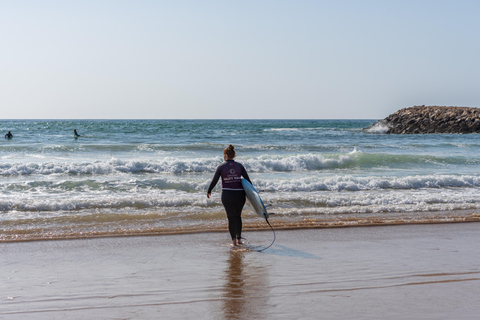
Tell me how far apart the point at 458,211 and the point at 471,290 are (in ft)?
18.2

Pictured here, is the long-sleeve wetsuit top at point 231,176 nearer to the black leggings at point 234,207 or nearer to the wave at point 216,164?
the black leggings at point 234,207

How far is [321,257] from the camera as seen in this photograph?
5781 millimetres

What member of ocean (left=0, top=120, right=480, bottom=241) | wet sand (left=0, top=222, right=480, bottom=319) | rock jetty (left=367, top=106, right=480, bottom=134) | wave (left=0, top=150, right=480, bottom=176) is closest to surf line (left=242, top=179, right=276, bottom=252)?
wet sand (left=0, top=222, right=480, bottom=319)

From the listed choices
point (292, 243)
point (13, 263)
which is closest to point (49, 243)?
point (13, 263)

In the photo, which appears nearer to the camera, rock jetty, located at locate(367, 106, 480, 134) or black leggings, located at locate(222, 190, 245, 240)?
black leggings, located at locate(222, 190, 245, 240)

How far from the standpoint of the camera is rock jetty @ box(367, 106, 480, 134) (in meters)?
40.6

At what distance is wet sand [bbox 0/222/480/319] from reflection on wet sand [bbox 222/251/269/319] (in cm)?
1

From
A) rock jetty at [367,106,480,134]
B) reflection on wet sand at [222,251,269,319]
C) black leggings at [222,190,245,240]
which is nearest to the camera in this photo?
reflection on wet sand at [222,251,269,319]

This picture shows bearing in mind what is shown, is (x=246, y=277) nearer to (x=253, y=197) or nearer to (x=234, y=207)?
(x=234, y=207)

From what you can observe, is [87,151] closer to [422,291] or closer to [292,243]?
[292,243]

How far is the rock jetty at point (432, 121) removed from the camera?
133ft

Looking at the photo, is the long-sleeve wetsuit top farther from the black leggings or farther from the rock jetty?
the rock jetty

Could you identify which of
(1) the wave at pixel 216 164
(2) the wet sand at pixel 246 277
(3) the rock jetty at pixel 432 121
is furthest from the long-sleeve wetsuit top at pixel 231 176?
(3) the rock jetty at pixel 432 121

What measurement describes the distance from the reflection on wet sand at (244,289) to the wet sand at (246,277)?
0.4 inches
